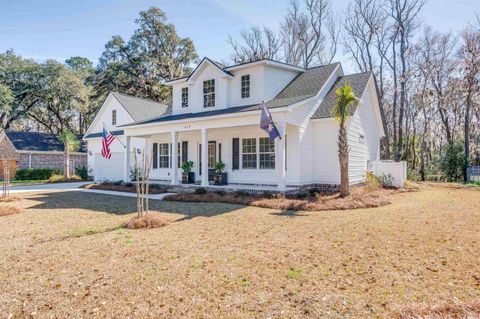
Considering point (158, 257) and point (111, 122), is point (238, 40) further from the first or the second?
point (158, 257)

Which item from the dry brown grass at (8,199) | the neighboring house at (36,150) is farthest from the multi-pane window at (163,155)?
the neighboring house at (36,150)

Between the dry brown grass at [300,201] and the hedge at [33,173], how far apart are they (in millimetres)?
21799

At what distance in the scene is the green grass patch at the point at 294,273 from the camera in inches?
182

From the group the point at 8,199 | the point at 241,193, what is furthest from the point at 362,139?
the point at 8,199

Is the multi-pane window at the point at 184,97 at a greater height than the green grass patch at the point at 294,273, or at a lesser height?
greater

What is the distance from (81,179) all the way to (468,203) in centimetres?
2634

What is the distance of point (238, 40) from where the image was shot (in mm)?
38344

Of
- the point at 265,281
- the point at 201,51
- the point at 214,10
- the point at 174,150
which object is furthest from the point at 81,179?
the point at 265,281

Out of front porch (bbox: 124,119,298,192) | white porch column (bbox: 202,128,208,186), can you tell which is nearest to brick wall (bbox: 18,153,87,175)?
front porch (bbox: 124,119,298,192)

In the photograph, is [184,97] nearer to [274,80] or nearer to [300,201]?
[274,80]

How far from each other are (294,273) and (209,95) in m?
14.5

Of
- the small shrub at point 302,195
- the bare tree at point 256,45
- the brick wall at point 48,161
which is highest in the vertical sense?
the bare tree at point 256,45

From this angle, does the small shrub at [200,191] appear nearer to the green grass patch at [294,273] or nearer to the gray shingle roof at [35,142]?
the green grass patch at [294,273]

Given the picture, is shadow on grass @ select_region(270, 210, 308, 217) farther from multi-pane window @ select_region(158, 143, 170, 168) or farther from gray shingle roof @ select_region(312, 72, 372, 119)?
multi-pane window @ select_region(158, 143, 170, 168)
